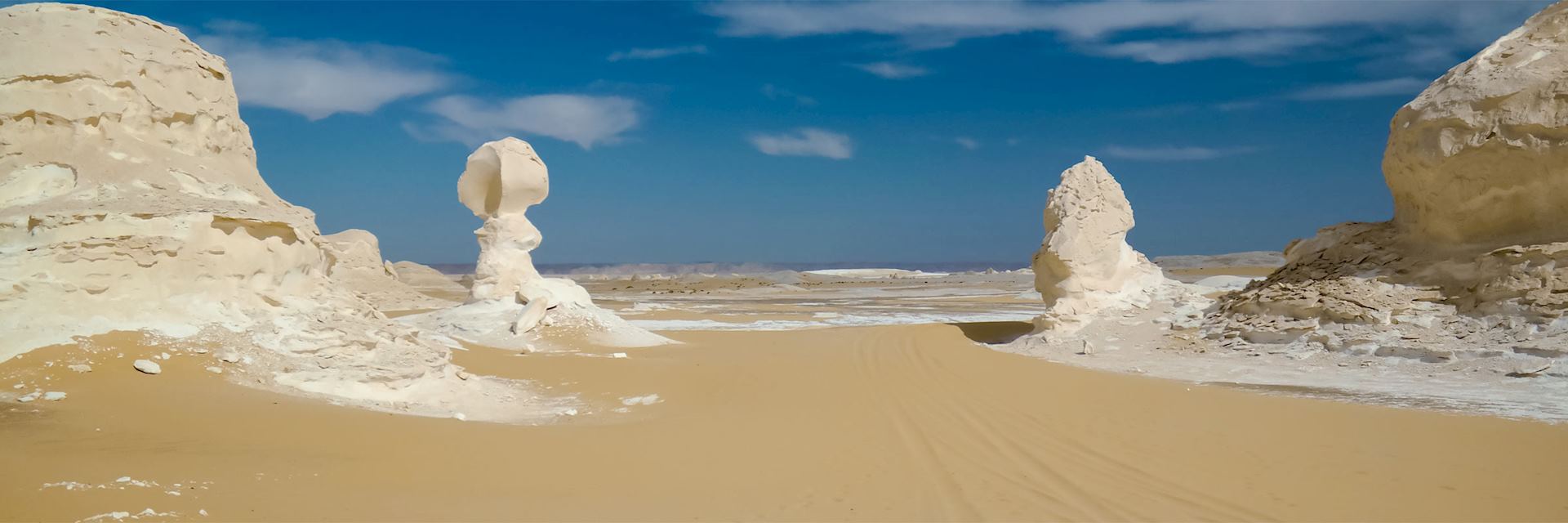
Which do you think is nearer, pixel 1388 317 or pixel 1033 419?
pixel 1033 419

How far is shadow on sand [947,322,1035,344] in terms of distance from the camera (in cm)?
1655

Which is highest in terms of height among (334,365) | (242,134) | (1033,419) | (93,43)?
(93,43)

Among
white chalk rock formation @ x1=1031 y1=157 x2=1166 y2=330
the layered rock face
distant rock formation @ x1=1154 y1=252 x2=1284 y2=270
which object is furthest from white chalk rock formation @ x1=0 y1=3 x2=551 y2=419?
distant rock formation @ x1=1154 y1=252 x2=1284 y2=270

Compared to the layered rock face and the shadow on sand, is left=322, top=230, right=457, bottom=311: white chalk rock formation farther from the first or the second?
the layered rock face

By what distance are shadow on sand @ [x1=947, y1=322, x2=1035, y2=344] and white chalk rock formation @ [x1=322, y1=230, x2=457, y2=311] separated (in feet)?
44.0

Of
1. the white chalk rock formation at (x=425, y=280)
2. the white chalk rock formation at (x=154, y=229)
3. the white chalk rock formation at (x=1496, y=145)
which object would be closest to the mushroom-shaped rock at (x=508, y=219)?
the white chalk rock formation at (x=154, y=229)

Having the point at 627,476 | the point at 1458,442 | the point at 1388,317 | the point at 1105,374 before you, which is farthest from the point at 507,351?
the point at 1388,317

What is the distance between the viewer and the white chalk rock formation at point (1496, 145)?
36.9 feet

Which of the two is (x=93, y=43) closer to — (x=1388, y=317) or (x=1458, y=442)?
(x=1458, y=442)

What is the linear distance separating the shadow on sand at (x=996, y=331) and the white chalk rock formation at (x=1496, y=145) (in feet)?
20.8

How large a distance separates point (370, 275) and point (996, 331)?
18.0 metres

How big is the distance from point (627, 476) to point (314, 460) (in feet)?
6.06

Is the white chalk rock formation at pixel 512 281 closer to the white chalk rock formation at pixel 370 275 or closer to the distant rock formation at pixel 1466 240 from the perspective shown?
the white chalk rock formation at pixel 370 275

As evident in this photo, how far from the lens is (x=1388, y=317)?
11.5 m
